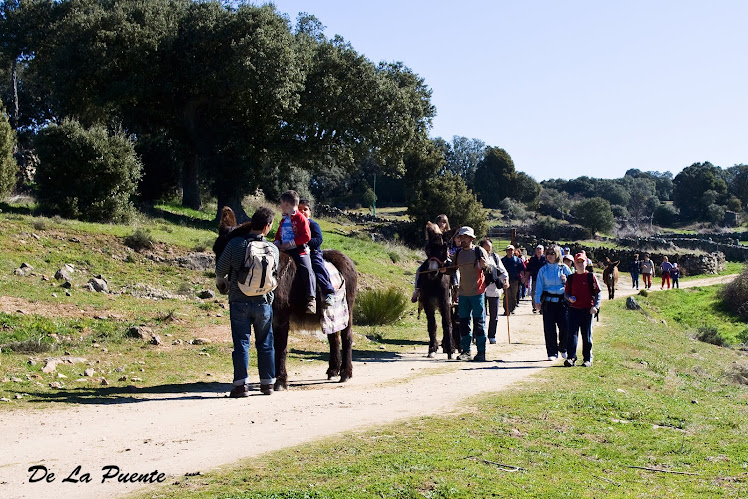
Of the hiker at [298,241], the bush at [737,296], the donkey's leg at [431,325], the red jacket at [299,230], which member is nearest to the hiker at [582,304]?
the donkey's leg at [431,325]

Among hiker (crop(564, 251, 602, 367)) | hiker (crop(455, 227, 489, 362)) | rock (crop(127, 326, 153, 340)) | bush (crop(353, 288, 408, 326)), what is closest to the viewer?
rock (crop(127, 326, 153, 340))

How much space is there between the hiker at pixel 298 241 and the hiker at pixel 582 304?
5112 mm

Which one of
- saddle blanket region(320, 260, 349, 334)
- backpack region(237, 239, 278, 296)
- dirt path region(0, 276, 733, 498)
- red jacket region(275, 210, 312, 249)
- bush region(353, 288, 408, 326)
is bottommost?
dirt path region(0, 276, 733, 498)

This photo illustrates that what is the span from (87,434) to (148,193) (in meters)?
25.7

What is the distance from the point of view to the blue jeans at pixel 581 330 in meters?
12.6

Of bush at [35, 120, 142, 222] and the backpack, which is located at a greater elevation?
bush at [35, 120, 142, 222]

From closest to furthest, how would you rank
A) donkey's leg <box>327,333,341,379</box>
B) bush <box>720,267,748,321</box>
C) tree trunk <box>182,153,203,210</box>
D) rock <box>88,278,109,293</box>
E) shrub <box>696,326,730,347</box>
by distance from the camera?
donkey's leg <box>327,333,341,379</box> < rock <box>88,278,109,293</box> < shrub <box>696,326,730,347</box> < tree trunk <box>182,153,203,210</box> < bush <box>720,267,748,321</box>

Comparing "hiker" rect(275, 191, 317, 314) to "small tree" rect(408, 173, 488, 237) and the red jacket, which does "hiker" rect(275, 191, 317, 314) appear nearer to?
the red jacket

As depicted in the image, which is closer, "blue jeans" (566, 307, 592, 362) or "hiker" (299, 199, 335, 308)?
"hiker" (299, 199, 335, 308)

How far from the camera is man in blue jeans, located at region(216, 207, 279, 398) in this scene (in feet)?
28.6

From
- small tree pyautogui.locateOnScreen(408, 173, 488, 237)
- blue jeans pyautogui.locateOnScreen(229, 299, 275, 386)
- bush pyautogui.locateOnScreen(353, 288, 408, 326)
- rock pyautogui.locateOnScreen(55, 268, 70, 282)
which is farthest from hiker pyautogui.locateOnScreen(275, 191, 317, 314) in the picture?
small tree pyautogui.locateOnScreen(408, 173, 488, 237)

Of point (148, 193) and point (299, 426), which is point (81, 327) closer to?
point (299, 426)

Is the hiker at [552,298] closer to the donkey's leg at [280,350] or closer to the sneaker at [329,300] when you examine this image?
the sneaker at [329,300]

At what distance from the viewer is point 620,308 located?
28.7 metres
